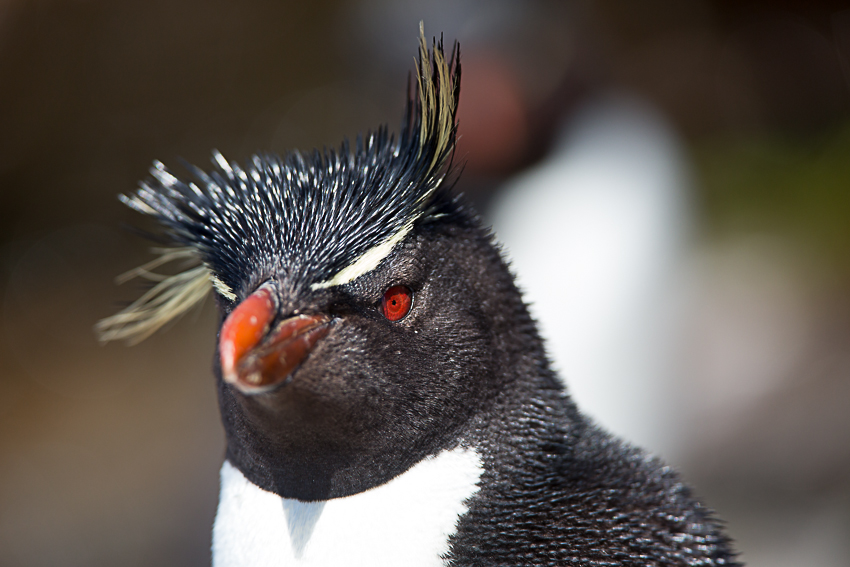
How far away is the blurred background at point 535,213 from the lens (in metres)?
3.02

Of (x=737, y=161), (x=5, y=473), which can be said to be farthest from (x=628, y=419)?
(x=5, y=473)

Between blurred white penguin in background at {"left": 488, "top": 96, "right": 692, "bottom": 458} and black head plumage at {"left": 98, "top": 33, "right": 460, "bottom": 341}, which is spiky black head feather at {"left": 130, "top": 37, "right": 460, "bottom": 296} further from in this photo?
blurred white penguin in background at {"left": 488, "top": 96, "right": 692, "bottom": 458}

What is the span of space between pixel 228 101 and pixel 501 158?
2260 millimetres

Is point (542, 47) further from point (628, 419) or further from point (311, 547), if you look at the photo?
point (311, 547)

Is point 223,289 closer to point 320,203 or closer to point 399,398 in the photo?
point 320,203

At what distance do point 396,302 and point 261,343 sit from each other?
0.22 m

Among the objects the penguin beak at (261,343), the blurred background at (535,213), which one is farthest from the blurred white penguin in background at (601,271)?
the penguin beak at (261,343)

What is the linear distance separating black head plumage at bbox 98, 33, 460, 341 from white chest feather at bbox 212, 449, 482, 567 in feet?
1.02

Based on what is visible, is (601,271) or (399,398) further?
(601,271)

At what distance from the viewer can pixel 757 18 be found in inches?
184

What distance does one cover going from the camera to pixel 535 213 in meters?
3.24

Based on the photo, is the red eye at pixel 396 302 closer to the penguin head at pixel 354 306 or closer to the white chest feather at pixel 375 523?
the penguin head at pixel 354 306

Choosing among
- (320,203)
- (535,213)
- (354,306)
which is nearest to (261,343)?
(354,306)

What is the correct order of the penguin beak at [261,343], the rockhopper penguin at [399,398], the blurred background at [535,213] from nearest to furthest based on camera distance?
1. the penguin beak at [261,343]
2. the rockhopper penguin at [399,398]
3. the blurred background at [535,213]
